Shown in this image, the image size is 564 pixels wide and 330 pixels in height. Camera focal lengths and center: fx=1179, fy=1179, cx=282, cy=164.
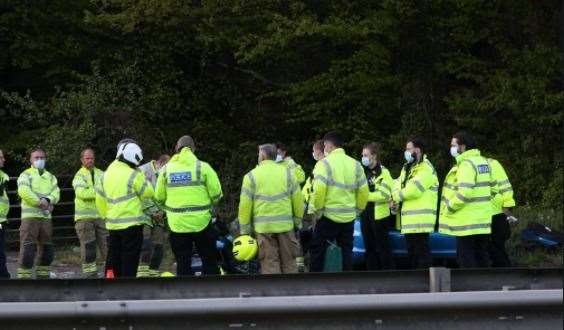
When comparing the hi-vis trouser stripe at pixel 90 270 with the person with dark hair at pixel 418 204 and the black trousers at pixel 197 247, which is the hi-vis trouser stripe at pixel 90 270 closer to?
the black trousers at pixel 197 247

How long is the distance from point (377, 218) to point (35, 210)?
488 cm

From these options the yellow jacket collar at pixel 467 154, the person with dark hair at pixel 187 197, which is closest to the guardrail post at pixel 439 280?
the yellow jacket collar at pixel 467 154

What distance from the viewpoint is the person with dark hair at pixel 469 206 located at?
13.7 meters

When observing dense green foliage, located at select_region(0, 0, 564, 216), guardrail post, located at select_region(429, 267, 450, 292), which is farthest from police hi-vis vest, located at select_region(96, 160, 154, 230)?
dense green foliage, located at select_region(0, 0, 564, 216)

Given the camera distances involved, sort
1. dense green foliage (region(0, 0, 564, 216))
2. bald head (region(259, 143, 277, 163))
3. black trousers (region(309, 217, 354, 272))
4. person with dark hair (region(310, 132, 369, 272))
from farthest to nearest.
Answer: dense green foliage (region(0, 0, 564, 216)) < black trousers (region(309, 217, 354, 272)) < person with dark hair (region(310, 132, 369, 272)) < bald head (region(259, 143, 277, 163))

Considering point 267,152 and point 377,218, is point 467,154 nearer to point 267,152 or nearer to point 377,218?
point 377,218

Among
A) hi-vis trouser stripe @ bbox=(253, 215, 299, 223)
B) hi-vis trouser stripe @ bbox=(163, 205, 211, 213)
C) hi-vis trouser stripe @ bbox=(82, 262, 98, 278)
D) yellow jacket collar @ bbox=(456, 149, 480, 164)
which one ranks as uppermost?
yellow jacket collar @ bbox=(456, 149, 480, 164)

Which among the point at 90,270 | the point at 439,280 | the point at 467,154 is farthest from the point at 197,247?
the point at 439,280

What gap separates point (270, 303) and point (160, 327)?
0.68 meters

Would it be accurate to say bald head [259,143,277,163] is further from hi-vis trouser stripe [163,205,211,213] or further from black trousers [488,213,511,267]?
black trousers [488,213,511,267]

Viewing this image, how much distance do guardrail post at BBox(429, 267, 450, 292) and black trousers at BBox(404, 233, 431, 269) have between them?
20.4ft

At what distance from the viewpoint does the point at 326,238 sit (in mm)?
14312

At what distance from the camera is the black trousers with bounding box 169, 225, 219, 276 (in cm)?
1391

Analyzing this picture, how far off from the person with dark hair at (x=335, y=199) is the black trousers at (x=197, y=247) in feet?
4.10
